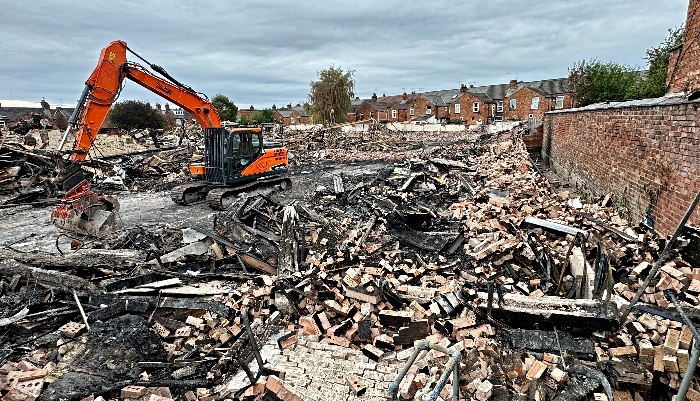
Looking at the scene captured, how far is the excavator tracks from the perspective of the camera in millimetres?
11609

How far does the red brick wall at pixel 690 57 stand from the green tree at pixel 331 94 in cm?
4065

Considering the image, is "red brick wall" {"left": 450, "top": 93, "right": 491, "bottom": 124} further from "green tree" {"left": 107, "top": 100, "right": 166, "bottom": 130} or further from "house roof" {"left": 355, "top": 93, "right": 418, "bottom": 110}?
"green tree" {"left": 107, "top": 100, "right": 166, "bottom": 130}

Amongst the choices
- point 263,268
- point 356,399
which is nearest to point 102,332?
point 263,268

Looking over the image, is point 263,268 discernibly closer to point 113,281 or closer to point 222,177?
point 113,281

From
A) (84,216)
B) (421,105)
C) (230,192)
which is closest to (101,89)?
(84,216)

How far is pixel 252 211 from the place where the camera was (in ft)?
30.0

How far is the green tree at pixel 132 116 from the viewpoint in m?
41.7

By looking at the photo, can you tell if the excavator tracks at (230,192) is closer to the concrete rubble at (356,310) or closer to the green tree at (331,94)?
the concrete rubble at (356,310)

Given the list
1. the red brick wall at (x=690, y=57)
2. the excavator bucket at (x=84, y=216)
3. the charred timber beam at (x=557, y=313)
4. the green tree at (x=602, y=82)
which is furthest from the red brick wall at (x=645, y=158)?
the green tree at (x=602, y=82)

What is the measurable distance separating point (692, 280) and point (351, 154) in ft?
71.9

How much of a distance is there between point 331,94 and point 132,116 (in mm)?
→ 24499

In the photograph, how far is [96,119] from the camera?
34.5 ft

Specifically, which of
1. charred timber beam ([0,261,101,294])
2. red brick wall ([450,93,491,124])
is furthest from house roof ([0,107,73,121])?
red brick wall ([450,93,491,124])

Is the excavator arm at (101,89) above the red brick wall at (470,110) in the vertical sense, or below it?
below
